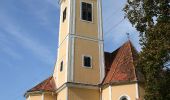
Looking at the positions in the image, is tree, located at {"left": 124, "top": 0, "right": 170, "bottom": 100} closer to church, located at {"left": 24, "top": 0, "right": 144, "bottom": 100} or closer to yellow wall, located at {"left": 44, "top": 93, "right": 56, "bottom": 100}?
church, located at {"left": 24, "top": 0, "right": 144, "bottom": 100}

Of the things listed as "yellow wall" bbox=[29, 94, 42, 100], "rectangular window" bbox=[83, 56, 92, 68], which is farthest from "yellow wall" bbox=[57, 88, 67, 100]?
"rectangular window" bbox=[83, 56, 92, 68]

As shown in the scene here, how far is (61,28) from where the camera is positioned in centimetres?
3381

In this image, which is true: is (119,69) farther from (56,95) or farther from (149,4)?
(149,4)

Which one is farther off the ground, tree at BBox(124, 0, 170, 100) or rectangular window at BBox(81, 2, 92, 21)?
rectangular window at BBox(81, 2, 92, 21)

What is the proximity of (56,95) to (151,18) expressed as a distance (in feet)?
43.8

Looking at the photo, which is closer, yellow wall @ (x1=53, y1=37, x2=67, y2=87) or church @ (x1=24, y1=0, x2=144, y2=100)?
church @ (x1=24, y1=0, x2=144, y2=100)

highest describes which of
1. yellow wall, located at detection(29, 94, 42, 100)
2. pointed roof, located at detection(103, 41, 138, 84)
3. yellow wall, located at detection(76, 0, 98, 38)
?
yellow wall, located at detection(76, 0, 98, 38)

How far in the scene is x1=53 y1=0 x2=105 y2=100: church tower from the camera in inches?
1136

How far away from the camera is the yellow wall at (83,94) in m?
28.2

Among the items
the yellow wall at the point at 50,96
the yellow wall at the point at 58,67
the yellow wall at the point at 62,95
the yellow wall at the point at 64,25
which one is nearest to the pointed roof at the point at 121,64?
the yellow wall at the point at 62,95

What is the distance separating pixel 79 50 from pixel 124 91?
6249mm

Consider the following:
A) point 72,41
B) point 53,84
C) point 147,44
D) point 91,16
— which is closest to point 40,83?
point 53,84

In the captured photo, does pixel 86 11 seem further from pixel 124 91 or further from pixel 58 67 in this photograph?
pixel 124 91

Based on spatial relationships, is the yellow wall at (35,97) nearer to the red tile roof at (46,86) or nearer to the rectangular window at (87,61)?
the red tile roof at (46,86)
